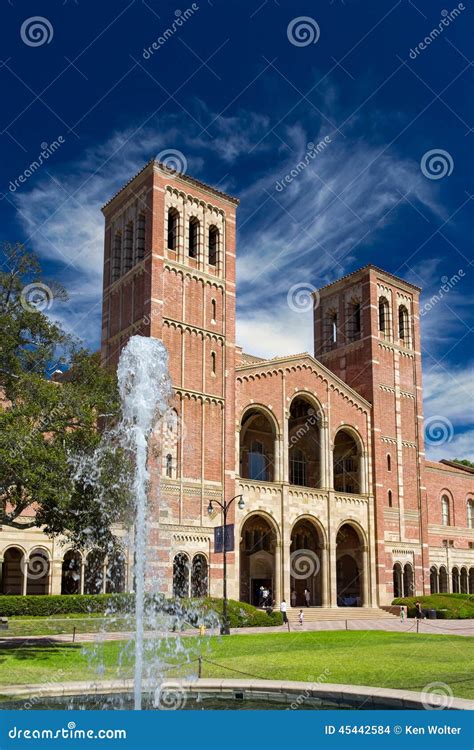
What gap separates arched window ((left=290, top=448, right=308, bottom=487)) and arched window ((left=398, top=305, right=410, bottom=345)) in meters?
12.8

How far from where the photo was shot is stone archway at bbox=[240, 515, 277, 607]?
47.2 meters

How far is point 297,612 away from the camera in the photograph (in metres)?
42.9

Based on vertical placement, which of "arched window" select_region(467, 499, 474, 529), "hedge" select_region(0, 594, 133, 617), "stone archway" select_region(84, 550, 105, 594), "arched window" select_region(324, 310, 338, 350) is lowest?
"hedge" select_region(0, 594, 133, 617)

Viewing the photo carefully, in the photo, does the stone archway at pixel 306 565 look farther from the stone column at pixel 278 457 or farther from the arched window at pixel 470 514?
the arched window at pixel 470 514

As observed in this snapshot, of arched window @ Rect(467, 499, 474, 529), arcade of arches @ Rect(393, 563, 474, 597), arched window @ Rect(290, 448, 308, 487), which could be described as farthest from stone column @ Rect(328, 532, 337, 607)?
arched window @ Rect(467, 499, 474, 529)

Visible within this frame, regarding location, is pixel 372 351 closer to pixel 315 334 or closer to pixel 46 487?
pixel 315 334

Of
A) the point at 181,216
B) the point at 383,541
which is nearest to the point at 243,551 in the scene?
the point at 383,541

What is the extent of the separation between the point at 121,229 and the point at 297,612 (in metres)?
25.0

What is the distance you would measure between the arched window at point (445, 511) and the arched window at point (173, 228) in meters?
31.7

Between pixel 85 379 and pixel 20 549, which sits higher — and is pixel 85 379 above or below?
above

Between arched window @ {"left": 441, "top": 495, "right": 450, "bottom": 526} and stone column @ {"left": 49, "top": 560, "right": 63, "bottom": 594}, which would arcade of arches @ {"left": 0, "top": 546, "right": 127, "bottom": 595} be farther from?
arched window @ {"left": 441, "top": 495, "right": 450, "bottom": 526}

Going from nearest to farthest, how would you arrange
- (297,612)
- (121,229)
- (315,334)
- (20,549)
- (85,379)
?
(85,379) < (20,549) < (297,612) < (121,229) < (315,334)

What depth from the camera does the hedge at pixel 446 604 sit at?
45938 mm

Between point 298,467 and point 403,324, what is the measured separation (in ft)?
48.3
